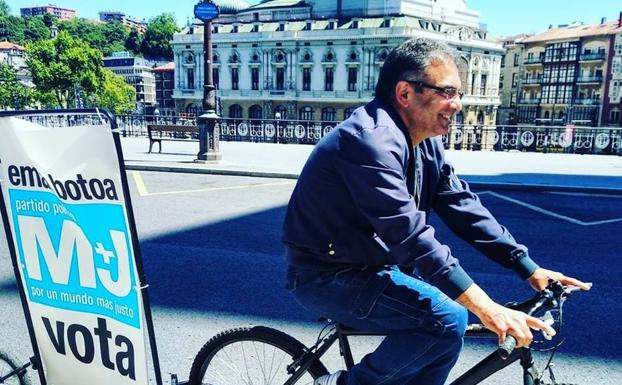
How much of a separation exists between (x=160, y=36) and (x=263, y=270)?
16291 cm

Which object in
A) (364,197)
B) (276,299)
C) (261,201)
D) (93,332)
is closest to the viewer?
(364,197)

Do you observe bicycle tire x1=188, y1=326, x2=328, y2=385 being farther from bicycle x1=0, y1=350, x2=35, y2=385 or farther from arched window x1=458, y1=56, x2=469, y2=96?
arched window x1=458, y1=56, x2=469, y2=96

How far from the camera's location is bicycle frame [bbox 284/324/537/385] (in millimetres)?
2018

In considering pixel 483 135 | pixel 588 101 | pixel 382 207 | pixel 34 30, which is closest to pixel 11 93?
pixel 483 135

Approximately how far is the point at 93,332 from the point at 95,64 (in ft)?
303

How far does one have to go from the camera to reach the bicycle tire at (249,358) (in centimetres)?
255

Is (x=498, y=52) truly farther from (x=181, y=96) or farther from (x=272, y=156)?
(x=272, y=156)

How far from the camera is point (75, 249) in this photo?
7.66 ft

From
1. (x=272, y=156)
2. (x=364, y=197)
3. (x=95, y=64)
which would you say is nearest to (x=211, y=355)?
(x=364, y=197)

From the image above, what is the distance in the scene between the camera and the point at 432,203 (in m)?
2.53

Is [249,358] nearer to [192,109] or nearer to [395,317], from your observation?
[395,317]

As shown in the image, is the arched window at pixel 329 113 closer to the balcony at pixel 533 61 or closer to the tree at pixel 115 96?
the balcony at pixel 533 61

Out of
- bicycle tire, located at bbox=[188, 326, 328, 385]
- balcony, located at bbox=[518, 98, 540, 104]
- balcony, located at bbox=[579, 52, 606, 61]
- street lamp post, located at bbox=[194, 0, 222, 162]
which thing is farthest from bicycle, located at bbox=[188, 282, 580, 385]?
balcony, located at bbox=[518, 98, 540, 104]

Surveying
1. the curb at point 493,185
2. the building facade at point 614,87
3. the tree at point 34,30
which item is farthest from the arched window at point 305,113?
the tree at point 34,30
